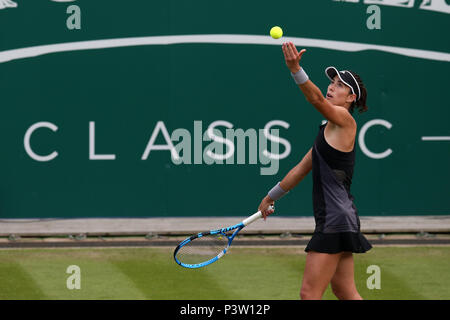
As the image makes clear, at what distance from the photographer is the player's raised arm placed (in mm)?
5832

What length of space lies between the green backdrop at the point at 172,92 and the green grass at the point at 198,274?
156 cm

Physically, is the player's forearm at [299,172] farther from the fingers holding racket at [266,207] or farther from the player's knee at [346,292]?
the player's knee at [346,292]

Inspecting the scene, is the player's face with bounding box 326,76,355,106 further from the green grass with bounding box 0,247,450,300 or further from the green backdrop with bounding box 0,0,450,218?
the green backdrop with bounding box 0,0,450,218

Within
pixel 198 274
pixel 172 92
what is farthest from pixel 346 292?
pixel 172 92

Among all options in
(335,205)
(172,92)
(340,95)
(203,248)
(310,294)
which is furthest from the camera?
(172,92)

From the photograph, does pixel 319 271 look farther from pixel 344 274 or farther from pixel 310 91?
pixel 310 91

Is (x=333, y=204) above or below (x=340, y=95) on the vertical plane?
below

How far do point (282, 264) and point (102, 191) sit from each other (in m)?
3.01

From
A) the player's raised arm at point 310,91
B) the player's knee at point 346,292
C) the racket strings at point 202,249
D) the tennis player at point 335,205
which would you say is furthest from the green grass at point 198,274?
the player's raised arm at point 310,91

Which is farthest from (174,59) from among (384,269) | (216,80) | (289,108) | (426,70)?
(384,269)

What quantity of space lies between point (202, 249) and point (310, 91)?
6.39ft

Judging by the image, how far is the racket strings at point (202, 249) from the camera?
6.98 meters

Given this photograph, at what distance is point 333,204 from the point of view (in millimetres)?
6238
